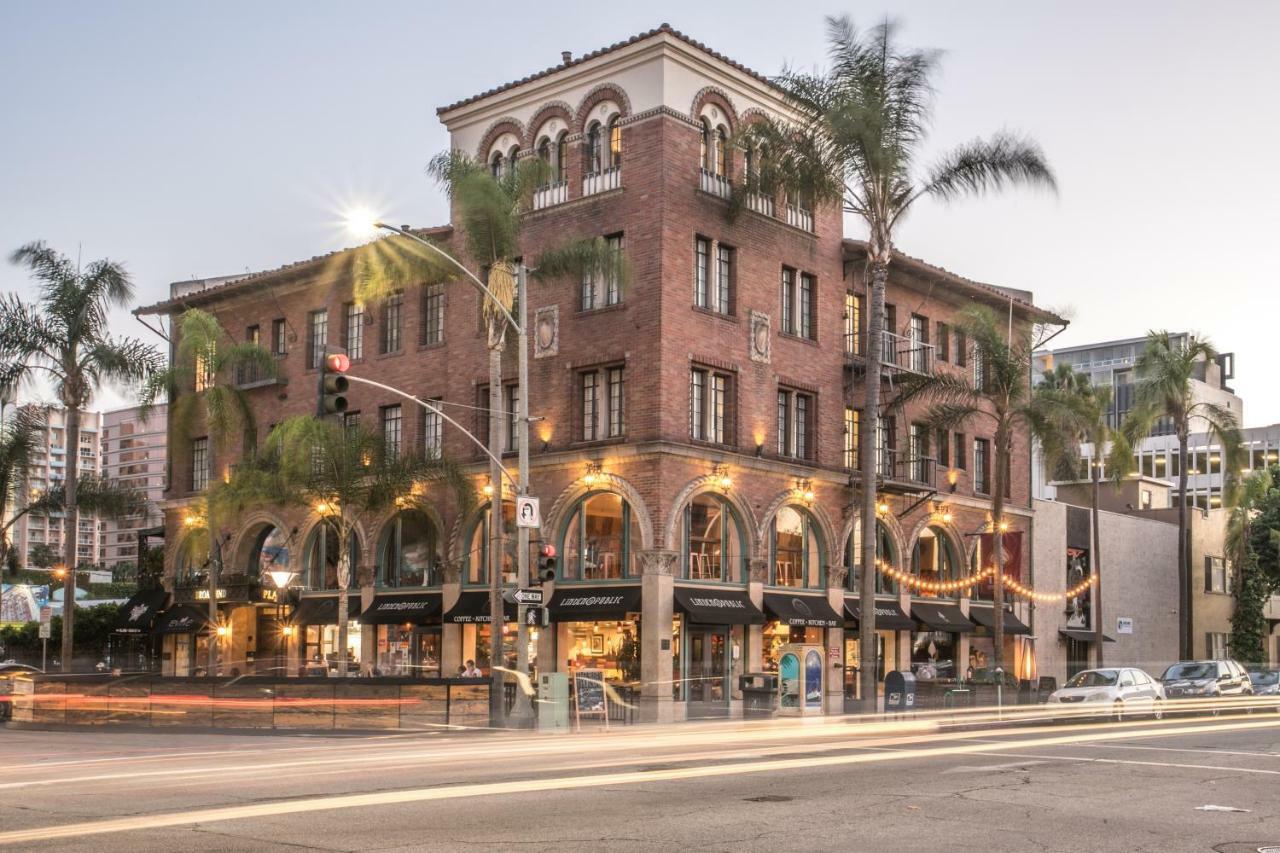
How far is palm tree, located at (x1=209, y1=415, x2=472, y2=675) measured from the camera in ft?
130

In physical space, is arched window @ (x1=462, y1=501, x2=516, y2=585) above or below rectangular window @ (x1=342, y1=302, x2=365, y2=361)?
below

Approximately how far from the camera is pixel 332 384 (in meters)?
24.9

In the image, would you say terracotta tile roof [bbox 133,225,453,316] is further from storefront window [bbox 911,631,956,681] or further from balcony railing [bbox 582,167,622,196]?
storefront window [bbox 911,631,956,681]

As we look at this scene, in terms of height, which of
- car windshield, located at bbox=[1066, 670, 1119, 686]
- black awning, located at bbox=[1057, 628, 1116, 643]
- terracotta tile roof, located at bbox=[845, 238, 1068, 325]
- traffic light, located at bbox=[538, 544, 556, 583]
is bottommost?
car windshield, located at bbox=[1066, 670, 1119, 686]

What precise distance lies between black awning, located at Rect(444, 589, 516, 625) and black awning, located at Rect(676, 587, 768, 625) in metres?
5.37

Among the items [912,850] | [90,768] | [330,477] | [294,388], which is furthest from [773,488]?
[912,850]

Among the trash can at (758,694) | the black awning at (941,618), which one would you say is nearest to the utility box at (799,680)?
the trash can at (758,694)

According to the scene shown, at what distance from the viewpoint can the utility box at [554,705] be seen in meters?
30.7

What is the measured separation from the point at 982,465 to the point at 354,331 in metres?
22.5

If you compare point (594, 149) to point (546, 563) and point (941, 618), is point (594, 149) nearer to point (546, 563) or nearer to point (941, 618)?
point (546, 563)

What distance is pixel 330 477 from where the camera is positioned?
3988 centimetres

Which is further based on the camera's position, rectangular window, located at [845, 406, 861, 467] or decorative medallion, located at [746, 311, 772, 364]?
rectangular window, located at [845, 406, 861, 467]

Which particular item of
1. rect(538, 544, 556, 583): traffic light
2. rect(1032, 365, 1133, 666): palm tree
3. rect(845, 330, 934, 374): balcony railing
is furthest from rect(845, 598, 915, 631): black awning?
rect(538, 544, 556, 583): traffic light

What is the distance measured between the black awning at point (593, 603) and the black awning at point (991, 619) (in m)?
16.4
